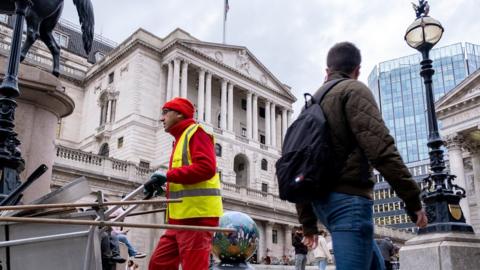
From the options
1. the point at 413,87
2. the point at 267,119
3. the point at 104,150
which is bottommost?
the point at 104,150

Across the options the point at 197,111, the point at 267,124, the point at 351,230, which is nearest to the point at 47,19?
the point at 351,230

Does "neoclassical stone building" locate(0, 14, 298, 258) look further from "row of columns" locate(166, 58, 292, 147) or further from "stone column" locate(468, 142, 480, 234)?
"stone column" locate(468, 142, 480, 234)

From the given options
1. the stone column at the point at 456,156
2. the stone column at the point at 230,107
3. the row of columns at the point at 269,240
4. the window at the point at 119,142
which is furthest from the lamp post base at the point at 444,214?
the stone column at the point at 230,107

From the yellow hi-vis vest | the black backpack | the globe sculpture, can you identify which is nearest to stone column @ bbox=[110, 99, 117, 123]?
the globe sculpture

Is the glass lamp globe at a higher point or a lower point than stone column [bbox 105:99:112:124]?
lower

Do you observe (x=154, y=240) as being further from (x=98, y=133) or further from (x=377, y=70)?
(x=377, y=70)

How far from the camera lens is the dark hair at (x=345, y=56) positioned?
4062mm

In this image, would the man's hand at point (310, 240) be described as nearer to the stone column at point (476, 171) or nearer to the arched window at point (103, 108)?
the arched window at point (103, 108)

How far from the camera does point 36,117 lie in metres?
7.99

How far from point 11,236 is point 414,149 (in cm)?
13332

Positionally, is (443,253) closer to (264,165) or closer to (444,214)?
(444,214)

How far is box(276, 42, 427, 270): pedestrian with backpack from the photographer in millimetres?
3428

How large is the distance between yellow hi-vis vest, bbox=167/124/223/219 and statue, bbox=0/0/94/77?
4.37 m

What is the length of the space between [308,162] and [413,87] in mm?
136478
